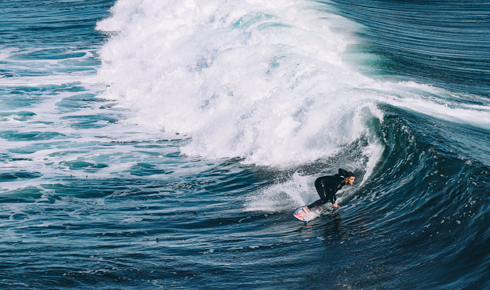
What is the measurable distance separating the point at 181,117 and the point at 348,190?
7454 millimetres

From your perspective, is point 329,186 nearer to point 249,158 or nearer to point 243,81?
point 249,158

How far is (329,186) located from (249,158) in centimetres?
392

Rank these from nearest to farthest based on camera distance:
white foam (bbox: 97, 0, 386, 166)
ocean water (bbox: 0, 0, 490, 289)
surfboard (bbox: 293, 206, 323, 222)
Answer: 1. ocean water (bbox: 0, 0, 490, 289)
2. surfboard (bbox: 293, 206, 323, 222)
3. white foam (bbox: 97, 0, 386, 166)

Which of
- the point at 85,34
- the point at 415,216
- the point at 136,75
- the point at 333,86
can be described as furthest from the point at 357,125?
the point at 85,34

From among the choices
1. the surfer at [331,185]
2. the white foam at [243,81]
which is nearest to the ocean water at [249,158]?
the white foam at [243,81]

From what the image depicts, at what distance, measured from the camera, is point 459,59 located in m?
19.3

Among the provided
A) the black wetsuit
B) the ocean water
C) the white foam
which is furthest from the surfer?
the white foam

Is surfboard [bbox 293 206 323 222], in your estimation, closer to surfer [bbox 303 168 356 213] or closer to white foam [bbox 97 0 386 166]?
surfer [bbox 303 168 356 213]

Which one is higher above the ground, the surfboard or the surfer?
the surfer

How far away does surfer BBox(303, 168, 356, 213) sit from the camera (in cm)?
797

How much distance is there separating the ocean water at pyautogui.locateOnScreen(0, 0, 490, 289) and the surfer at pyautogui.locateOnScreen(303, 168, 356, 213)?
0.95 ft

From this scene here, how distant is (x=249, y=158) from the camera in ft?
38.4

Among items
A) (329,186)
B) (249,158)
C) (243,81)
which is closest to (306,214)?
(329,186)

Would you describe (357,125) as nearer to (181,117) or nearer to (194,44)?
(181,117)
